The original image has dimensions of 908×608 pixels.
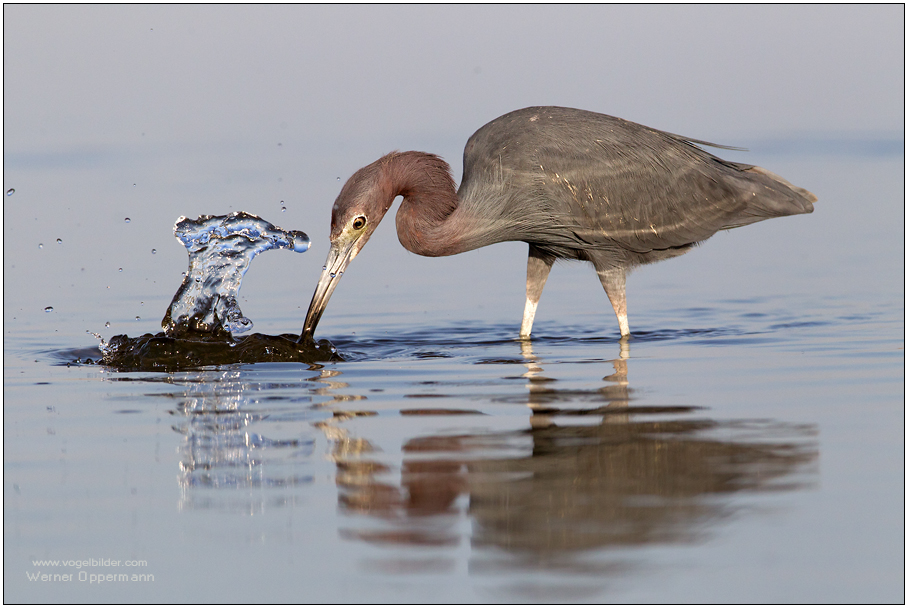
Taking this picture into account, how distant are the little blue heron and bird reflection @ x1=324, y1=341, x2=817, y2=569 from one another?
115 inches

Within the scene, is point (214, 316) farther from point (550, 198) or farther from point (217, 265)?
point (550, 198)

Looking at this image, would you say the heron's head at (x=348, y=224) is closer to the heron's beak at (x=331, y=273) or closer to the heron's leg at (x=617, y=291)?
the heron's beak at (x=331, y=273)

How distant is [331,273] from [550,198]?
172 cm

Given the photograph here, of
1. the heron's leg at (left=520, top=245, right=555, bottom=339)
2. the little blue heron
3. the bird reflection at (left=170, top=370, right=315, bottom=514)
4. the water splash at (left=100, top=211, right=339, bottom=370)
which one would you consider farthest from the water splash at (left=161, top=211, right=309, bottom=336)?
the heron's leg at (left=520, top=245, right=555, bottom=339)

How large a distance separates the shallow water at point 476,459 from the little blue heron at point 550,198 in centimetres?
68

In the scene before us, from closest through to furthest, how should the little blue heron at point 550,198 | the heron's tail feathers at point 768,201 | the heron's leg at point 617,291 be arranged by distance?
the little blue heron at point 550,198 < the heron's leg at point 617,291 < the heron's tail feathers at point 768,201

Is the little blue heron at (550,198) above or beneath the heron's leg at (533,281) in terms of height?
above

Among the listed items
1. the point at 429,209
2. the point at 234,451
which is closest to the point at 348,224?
the point at 429,209

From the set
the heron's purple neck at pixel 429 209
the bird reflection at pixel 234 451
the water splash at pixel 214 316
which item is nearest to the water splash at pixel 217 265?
the water splash at pixel 214 316

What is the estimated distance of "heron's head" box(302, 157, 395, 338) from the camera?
27.0 feet

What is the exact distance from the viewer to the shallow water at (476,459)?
12.9 ft

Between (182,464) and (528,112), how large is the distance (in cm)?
477

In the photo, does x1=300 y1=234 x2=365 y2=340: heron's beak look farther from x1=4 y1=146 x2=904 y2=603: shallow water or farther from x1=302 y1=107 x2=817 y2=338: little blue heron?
x1=4 y1=146 x2=904 y2=603: shallow water

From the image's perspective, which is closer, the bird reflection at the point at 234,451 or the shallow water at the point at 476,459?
the shallow water at the point at 476,459
